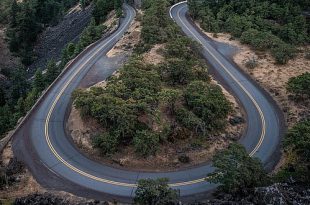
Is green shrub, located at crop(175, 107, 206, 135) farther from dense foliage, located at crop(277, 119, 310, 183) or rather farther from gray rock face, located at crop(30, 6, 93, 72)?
gray rock face, located at crop(30, 6, 93, 72)

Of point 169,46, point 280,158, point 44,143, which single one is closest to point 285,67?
point 169,46

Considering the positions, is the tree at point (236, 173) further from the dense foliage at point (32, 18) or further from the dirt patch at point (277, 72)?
the dense foliage at point (32, 18)

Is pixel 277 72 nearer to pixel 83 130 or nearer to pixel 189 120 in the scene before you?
pixel 189 120

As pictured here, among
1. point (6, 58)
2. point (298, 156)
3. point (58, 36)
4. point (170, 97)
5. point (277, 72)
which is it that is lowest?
point (6, 58)

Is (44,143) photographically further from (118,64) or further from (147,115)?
(118,64)

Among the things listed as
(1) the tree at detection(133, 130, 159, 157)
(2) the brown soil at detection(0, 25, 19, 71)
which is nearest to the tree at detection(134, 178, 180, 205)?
(1) the tree at detection(133, 130, 159, 157)

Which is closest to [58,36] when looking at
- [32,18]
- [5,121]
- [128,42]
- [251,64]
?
[32,18]
